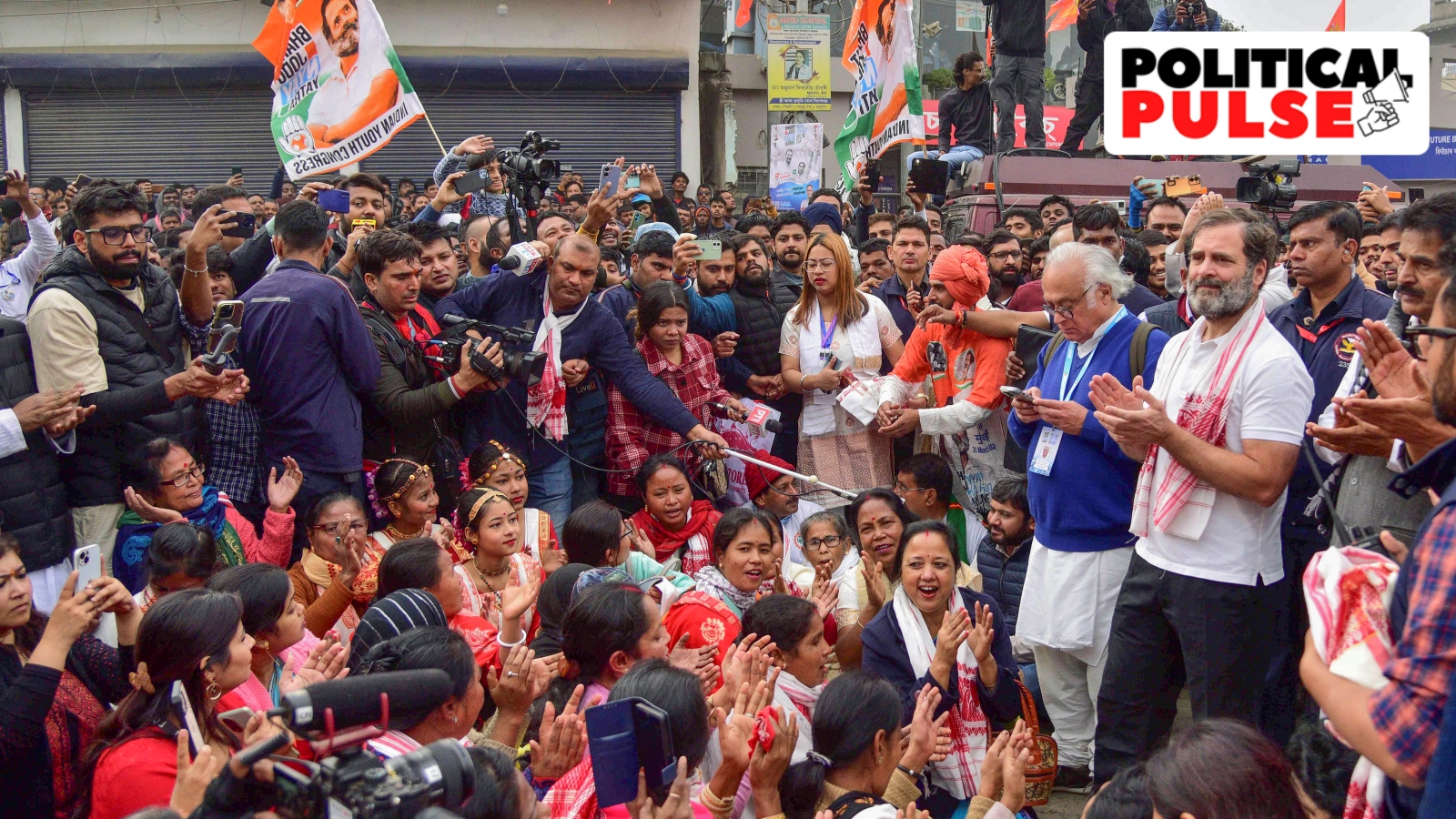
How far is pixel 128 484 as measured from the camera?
4.29 meters

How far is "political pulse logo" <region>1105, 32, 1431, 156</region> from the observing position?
6.78 m

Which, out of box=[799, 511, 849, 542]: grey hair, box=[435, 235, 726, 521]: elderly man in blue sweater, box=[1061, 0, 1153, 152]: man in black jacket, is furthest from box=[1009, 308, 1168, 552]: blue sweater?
box=[1061, 0, 1153, 152]: man in black jacket

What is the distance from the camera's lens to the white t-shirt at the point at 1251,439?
334 cm

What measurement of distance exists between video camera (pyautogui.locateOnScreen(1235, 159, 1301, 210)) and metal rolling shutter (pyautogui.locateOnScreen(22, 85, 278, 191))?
12.5 m

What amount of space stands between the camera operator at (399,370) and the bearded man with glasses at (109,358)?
644mm

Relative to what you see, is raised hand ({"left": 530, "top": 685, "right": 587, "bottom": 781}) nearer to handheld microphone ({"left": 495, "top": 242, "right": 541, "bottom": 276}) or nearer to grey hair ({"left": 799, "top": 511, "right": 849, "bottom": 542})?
grey hair ({"left": 799, "top": 511, "right": 849, "bottom": 542})

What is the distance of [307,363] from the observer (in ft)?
14.9

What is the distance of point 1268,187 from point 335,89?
510cm

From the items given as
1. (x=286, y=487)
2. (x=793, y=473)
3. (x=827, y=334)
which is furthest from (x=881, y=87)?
(x=286, y=487)

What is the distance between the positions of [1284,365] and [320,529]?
128 inches

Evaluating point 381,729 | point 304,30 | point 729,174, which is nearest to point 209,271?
point 304,30

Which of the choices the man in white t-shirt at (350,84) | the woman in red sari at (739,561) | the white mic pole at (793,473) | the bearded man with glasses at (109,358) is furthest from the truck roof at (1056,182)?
the bearded man with glasses at (109,358)

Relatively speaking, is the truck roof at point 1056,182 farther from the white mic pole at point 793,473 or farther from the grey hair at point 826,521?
the grey hair at point 826,521

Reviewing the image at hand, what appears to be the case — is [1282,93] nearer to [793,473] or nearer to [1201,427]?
[793,473]
